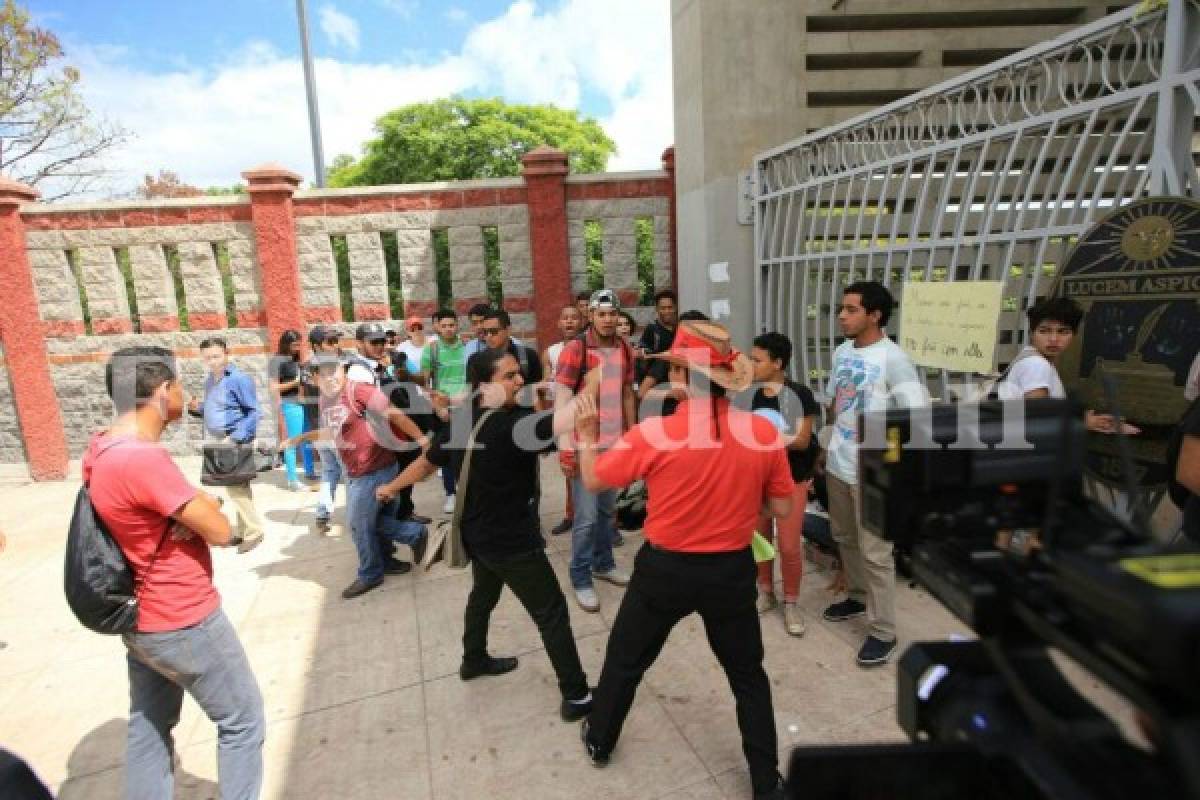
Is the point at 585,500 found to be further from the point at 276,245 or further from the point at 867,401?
the point at 276,245

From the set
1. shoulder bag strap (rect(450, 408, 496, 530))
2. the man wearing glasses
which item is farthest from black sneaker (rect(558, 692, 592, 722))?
the man wearing glasses

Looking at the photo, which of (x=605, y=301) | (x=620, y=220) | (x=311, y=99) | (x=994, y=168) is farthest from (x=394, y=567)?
(x=311, y=99)

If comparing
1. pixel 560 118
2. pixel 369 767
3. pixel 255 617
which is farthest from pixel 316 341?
pixel 560 118

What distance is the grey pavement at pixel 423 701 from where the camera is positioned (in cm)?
274

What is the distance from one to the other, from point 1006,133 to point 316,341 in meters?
5.89

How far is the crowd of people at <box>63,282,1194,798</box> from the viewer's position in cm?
220

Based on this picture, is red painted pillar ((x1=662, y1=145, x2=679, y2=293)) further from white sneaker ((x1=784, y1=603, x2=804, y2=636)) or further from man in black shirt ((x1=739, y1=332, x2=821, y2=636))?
white sneaker ((x1=784, y1=603, x2=804, y2=636))

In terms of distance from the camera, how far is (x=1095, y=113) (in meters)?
3.10

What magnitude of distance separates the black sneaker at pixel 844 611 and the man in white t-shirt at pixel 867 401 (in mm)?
348

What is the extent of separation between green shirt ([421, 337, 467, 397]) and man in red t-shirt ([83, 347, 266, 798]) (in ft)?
12.9

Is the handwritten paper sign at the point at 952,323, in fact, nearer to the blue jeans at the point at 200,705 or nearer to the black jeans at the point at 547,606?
the black jeans at the point at 547,606

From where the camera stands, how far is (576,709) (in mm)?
3041

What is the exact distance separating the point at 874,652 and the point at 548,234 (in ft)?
23.0

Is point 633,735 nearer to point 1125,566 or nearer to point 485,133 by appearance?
point 1125,566
